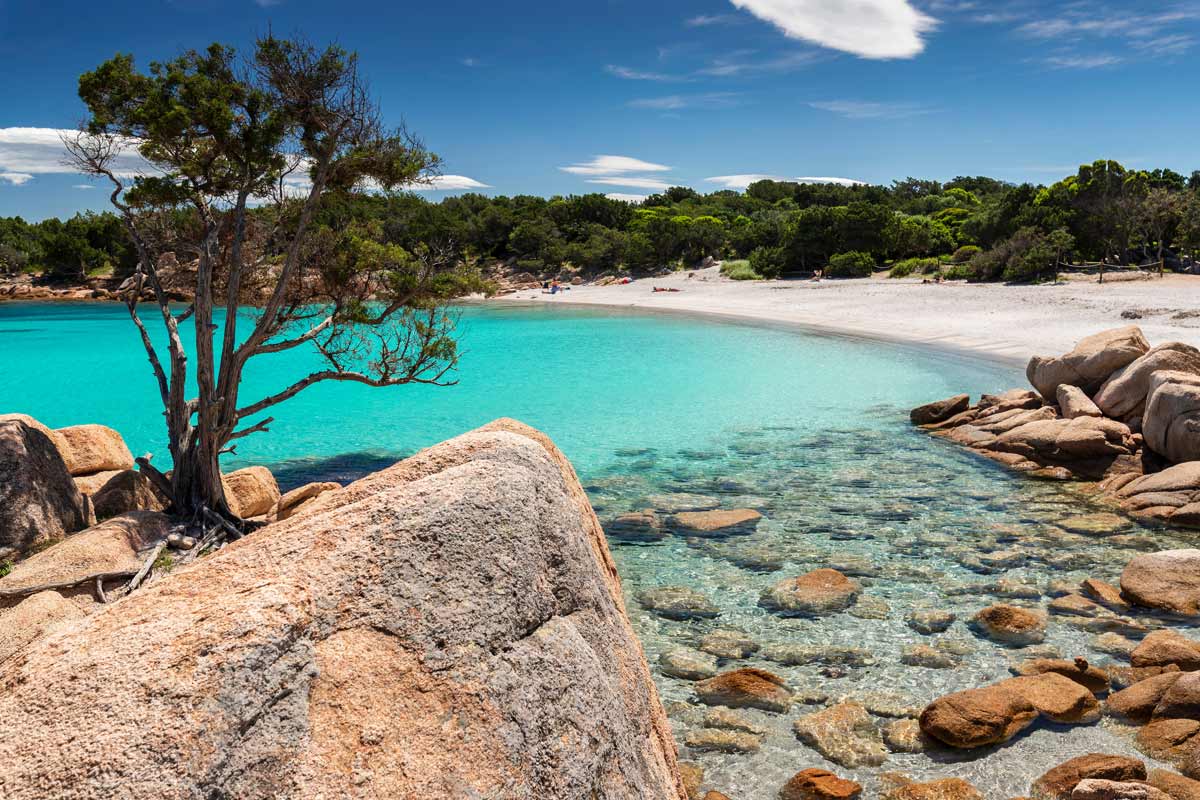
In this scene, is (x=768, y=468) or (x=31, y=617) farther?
(x=768, y=468)

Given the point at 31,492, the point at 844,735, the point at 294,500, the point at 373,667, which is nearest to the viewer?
the point at 373,667

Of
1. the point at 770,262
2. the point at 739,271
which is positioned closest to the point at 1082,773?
the point at 770,262

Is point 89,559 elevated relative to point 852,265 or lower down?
lower down

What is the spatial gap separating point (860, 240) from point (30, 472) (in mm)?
61371

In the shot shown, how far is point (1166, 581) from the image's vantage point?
34.9 ft

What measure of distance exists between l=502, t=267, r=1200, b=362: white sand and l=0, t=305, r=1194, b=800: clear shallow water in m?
3.18

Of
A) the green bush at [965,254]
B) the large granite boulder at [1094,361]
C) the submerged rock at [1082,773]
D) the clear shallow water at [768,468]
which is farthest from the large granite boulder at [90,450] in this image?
the green bush at [965,254]

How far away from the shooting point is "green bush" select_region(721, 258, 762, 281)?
6725cm

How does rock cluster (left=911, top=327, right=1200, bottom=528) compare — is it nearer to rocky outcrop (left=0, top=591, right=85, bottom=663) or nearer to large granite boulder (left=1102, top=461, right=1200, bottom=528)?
large granite boulder (left=1102, top=461, right=1200, bottom=528)

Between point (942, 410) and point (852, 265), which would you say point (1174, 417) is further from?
point (852, 265)

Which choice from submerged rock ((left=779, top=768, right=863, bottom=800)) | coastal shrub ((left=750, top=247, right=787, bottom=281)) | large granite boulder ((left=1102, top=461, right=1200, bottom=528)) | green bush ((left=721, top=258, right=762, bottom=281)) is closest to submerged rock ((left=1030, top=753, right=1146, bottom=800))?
submerged rock ((left=779, top=768, right=863, bottom=800))

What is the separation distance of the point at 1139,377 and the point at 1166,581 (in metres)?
9.03

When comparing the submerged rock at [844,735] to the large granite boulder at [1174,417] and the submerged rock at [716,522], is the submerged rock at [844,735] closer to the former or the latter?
the submerged rock at [716,522]

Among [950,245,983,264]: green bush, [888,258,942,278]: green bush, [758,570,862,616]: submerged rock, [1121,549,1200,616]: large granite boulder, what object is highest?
[950,245,983,264]: green bush
